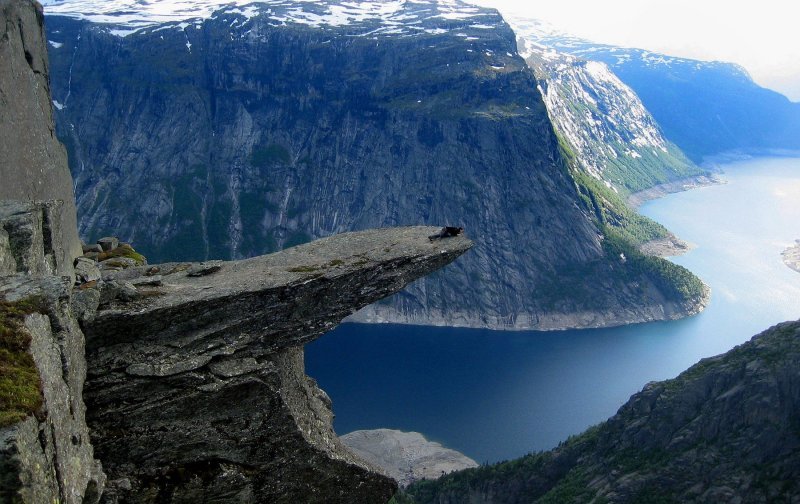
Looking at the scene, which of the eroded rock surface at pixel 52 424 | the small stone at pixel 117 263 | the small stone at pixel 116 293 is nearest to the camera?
the eroded rock surface at pixel 52 424

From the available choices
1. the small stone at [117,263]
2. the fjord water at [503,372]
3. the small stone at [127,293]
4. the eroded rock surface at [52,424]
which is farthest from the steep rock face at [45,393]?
the fjord water at [503,372]

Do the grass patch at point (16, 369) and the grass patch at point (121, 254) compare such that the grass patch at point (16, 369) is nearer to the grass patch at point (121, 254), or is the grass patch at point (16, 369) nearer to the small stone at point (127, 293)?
the small stone at point (127, 293)

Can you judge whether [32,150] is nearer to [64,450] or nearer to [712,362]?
[64,450]

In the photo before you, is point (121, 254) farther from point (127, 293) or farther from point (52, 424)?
point (52, 424)

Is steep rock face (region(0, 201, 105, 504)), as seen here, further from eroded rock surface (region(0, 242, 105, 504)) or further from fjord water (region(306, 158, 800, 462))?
fjord water (region(306, 158, 800, 462))

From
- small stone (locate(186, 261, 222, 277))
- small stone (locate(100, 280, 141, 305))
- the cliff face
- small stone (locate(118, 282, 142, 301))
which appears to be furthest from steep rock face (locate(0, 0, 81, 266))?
small stone (locate(186, 261, 222, 277))

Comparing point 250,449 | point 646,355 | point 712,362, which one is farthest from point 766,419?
point 646,355

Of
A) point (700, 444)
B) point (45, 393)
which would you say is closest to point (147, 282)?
point (45, 393)
